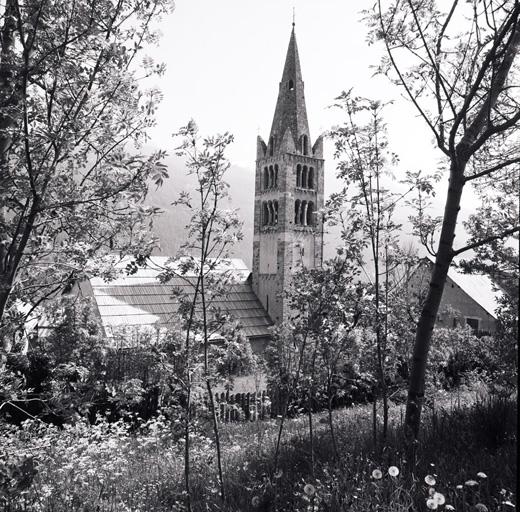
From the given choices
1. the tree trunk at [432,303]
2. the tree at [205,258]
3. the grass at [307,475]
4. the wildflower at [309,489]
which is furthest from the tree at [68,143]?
the tree trunk at [432,303]

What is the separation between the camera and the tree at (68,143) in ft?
11.0

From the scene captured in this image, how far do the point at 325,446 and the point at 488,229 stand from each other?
3.76 meters

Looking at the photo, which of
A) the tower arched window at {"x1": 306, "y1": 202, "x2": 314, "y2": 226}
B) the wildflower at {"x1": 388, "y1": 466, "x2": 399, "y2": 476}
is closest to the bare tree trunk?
the wildflower at {"x1": 388, "y1": 466, "x2": 399, "y2": 476}

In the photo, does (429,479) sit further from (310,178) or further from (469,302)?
→ (310,178)

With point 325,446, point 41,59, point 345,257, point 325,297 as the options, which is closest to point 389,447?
point 325,446

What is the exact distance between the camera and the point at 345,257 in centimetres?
639

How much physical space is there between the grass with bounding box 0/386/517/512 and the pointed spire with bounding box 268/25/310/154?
90.3ft

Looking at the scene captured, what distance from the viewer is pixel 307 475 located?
529 cm

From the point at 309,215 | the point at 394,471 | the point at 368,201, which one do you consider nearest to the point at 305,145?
the point at 309,215

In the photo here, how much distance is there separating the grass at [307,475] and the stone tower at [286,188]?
24.1 metres

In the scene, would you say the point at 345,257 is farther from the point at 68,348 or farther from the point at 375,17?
the point at 68,348

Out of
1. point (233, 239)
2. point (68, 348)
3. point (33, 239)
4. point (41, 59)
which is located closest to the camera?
point (41, 59)

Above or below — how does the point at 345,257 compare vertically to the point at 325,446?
above

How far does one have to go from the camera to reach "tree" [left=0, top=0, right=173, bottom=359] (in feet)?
11.0
